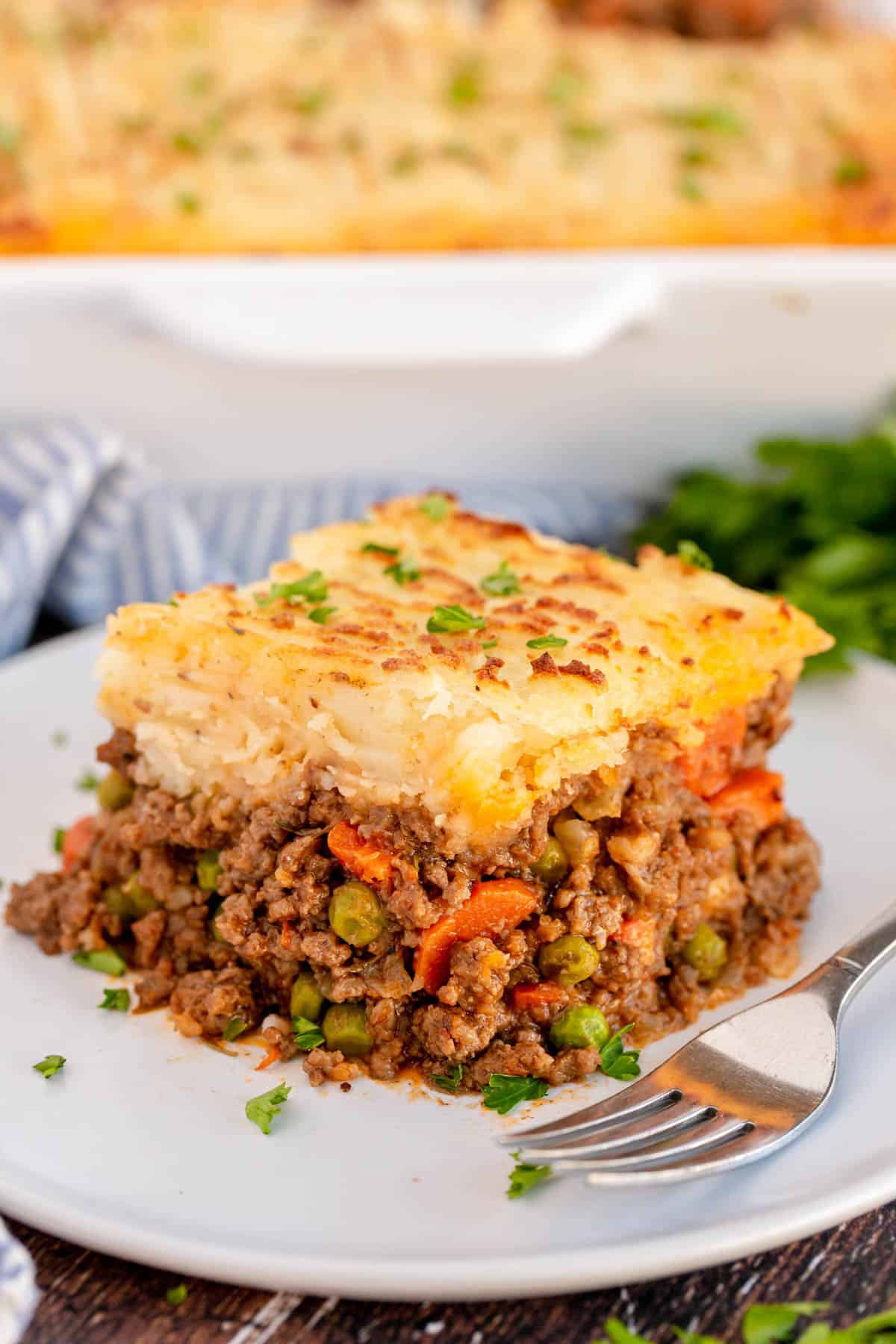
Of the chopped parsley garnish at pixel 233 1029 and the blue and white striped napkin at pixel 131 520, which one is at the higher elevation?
the blue and white striped napkin at pixel 131 520

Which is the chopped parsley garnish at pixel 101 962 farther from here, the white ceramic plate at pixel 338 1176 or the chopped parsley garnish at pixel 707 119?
the chopped parsley garnish at pixel 707 119

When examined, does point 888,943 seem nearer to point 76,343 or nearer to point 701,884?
point 701,884

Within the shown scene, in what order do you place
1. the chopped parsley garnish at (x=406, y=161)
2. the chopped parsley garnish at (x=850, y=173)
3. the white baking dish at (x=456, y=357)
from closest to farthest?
1. the white baking dish at (x=456, y=357)
2. the chopped parsley garnish at (x=406, y=161)
3. the chopped parsley garnish at (x=850, y=173)

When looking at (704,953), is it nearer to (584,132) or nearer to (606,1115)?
(606,1115)

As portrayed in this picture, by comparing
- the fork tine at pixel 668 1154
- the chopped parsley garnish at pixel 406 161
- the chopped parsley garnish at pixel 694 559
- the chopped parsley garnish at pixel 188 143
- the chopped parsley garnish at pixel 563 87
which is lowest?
the fork tine at pixel 668 1154

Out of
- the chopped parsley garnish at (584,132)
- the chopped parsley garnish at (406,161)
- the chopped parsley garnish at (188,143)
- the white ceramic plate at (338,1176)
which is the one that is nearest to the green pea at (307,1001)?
the white ceramic plate at (338,1176)

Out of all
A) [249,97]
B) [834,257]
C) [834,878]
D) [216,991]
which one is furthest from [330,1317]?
[249,97]

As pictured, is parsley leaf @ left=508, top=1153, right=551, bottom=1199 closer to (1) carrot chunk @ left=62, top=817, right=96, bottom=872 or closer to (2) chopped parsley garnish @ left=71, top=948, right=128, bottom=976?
(2) chopped parsley garnish @ left=71, top=948, right=128, bottom=976

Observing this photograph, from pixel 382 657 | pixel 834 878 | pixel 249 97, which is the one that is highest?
pixel 249 97
